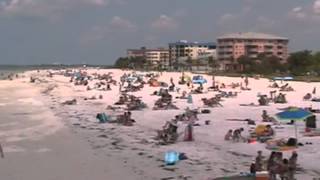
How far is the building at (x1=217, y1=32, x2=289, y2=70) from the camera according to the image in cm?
15225

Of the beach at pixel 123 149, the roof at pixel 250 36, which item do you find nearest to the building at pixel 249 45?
the roof at pixel 250 36

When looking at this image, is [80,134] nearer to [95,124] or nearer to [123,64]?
[95,124]

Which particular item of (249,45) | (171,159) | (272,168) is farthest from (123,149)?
(249,45)

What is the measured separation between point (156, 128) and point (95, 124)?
418 centimetres

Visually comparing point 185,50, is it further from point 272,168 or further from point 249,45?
point 272,168

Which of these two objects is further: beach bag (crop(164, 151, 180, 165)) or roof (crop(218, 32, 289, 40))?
roof (crop(218, 32, 289, 40))

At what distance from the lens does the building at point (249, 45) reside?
15225 cm

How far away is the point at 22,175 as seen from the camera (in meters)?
15.9

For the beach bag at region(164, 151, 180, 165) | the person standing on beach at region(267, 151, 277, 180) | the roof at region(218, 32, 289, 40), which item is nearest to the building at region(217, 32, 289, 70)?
the roof at region(218, 32, 289, 40)

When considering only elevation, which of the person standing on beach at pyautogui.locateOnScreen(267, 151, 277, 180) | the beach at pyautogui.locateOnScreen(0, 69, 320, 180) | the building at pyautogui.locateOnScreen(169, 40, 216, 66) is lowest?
the beach at pyautogui.locateOnScreen(0, 69, 320, 180)

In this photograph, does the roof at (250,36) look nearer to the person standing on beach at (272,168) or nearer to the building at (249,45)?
the building at (249,45)

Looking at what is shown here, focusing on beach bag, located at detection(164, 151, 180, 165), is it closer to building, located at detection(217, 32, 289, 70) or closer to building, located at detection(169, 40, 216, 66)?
building, located at detection(217, 32, 289, 70)

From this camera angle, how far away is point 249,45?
158m

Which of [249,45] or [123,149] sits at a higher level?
[249,45]
